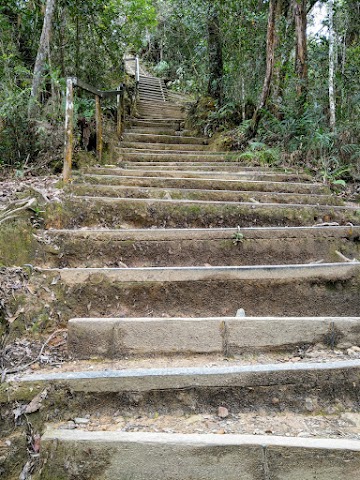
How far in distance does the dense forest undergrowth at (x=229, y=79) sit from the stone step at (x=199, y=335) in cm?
274

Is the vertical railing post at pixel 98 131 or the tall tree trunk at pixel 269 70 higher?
the tall tree trunk at pixel 269 70

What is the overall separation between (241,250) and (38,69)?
4.11 meters

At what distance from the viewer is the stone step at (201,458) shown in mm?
1378

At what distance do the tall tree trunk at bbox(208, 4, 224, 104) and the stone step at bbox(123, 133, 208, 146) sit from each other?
2305 millimetres

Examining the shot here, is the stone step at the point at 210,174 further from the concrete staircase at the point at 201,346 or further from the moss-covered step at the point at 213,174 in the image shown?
the concrete staircase at the point at 201,346

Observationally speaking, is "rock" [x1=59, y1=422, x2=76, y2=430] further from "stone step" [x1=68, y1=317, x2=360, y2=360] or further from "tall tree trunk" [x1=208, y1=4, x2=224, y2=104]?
"tall tree trunk" [x1=208, y1=4, x2=224, y2=104]

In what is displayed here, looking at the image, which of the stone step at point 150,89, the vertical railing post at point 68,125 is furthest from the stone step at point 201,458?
the stone step at point 150,89

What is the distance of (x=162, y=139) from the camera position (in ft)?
24.2

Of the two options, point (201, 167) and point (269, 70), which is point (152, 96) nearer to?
point (269, 70)

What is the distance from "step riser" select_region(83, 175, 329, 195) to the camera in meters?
3.93

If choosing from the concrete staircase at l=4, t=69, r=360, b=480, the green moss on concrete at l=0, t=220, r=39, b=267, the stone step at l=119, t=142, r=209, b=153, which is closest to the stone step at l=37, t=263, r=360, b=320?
the concrete staircase at l=4, t=69, r=360, b=480

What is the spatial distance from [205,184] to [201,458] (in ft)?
10.4

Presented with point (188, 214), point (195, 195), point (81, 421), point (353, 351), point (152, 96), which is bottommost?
point (81, 421)

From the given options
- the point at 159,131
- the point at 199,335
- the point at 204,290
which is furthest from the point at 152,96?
the point at 199,335
